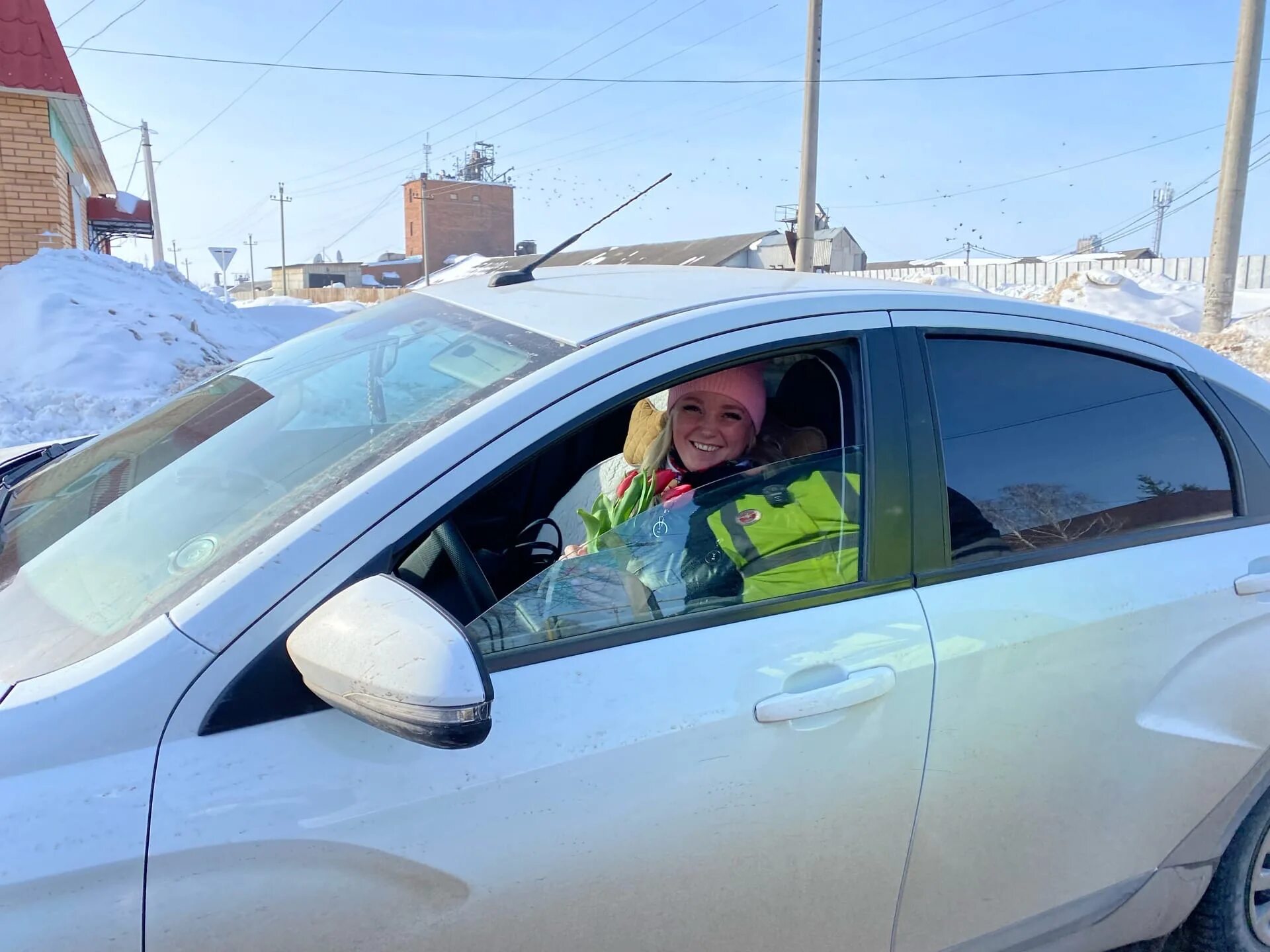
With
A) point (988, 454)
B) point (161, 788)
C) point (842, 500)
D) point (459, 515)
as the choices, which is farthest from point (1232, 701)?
point (161, 788)

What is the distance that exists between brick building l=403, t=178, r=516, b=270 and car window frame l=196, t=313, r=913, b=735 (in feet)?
230

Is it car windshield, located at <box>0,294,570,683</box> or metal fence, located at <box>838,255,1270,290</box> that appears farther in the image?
metal fence, located at <box>838,255,1270,290</box>

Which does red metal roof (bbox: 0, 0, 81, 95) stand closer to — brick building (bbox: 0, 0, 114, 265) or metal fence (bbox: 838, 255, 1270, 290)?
brick building (bbox: 0, 0, 114, 265)

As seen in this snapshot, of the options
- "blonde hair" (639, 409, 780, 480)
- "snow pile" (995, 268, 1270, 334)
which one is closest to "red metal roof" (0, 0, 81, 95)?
"blonde hair" (639, 409, 780, 480)

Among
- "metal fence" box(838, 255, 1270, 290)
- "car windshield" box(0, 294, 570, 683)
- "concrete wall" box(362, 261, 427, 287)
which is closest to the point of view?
A: "car windshield" box(0, 294, 570, 683)

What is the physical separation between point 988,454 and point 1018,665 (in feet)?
1.43

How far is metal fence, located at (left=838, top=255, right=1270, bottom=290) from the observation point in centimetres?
2405

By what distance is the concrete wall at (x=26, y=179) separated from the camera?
12.2 metres

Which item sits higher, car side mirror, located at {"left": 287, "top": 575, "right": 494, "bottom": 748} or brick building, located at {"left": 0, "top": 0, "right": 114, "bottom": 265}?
brick building, located at {"left": 0, "top": 0, "right": 114, "bottom": 265}

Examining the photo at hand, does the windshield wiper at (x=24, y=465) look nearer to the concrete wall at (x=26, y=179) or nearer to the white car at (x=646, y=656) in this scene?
the white car at (x=646, y=656)

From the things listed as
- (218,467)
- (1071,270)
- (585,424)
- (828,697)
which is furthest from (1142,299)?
(218,467)

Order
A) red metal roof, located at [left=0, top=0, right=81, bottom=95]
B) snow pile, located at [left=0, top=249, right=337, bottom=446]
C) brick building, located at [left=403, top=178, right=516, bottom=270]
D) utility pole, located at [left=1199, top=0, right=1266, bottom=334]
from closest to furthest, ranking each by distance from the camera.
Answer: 1. snow pile, located at [left=0, top=249, right=337, bottom=446]
2. utility pole, located at [left=1199, top=0, right=1266, bottom=334]
3. red metal roof, located at [left=0, top=0, right=81, bottom=95]
4. brick building, located at [left=403, top=178, right=516, bottom=270]

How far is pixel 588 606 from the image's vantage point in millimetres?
1605

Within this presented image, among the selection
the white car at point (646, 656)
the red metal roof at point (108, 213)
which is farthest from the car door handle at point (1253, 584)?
the red metal roof at point (108, 213)
